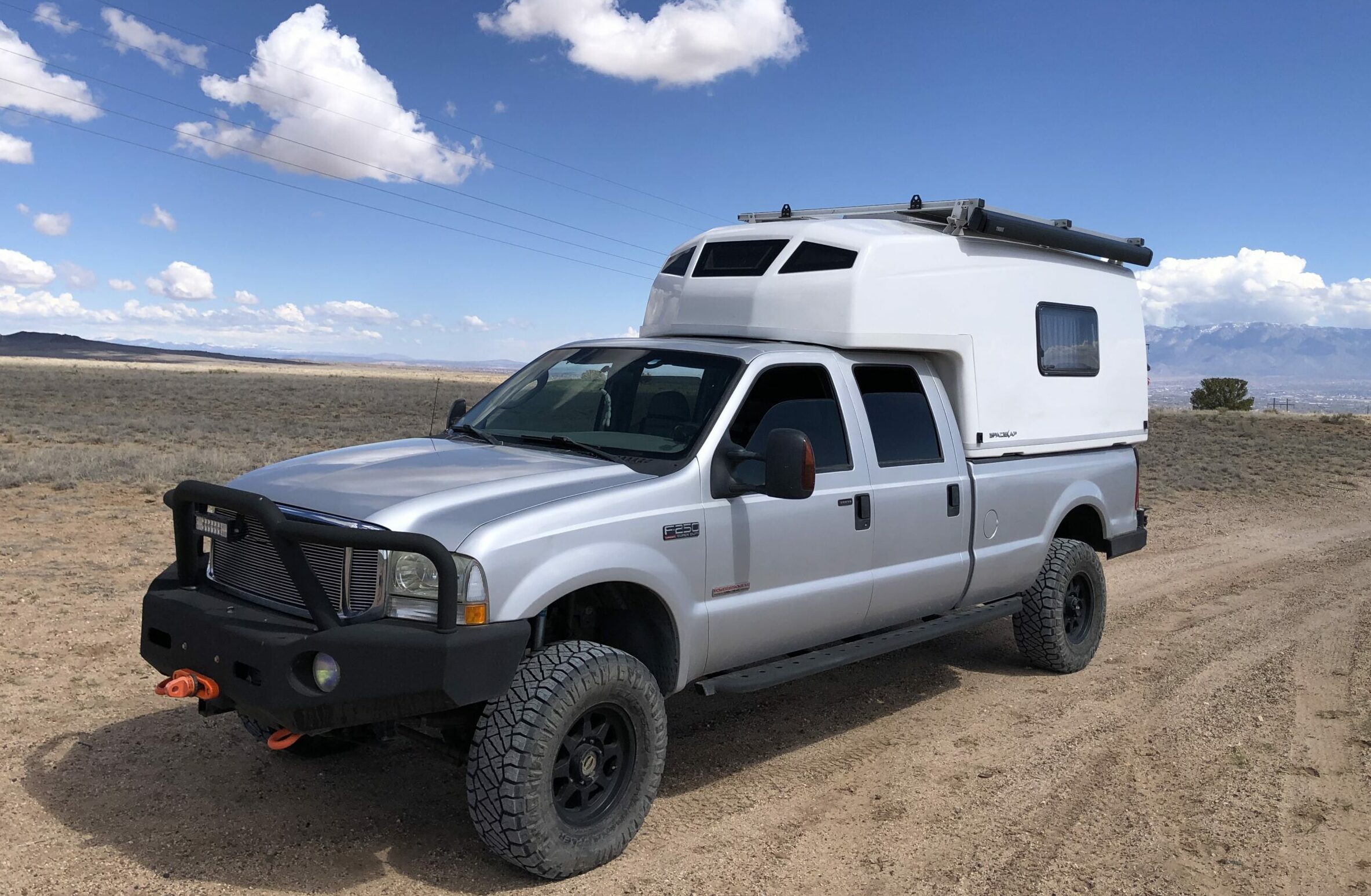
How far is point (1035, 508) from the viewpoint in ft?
21.1

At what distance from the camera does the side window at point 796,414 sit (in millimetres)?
4836

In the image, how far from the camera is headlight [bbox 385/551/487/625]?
3.62 m

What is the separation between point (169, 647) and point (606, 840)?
181 centimetres

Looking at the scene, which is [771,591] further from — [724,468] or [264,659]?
[264,659]

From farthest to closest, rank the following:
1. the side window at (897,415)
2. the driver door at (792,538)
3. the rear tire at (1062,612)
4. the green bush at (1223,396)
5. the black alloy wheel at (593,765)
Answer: the green bush at (1223,396) < the rear tire at (1062,612) < the side window at (897,415) < the driver door at (792,538) < the black alloy wheel at (593,765)

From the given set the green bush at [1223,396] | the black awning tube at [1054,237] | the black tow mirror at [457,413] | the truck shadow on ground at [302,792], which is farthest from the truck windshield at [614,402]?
the green bush at [1223,396]

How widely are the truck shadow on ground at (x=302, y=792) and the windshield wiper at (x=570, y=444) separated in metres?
1.45

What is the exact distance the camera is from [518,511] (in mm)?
3814

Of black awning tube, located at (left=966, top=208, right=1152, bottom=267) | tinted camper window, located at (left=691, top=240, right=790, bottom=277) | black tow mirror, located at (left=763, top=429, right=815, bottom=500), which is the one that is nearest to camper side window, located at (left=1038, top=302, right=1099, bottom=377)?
black awning tube, located at (left=966, top=208, right=1152, bottom=267)

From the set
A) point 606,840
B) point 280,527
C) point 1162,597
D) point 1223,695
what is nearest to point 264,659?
point 280,527

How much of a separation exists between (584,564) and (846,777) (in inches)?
75.7

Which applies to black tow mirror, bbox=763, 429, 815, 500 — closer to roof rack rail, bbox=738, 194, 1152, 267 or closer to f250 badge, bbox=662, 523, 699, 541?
f250 badge, bbox=662, 523, 699, 541

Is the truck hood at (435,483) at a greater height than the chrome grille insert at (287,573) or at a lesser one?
greater

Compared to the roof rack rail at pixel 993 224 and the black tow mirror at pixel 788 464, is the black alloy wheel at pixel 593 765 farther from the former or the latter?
the roof rack rail at pixel 993 224
